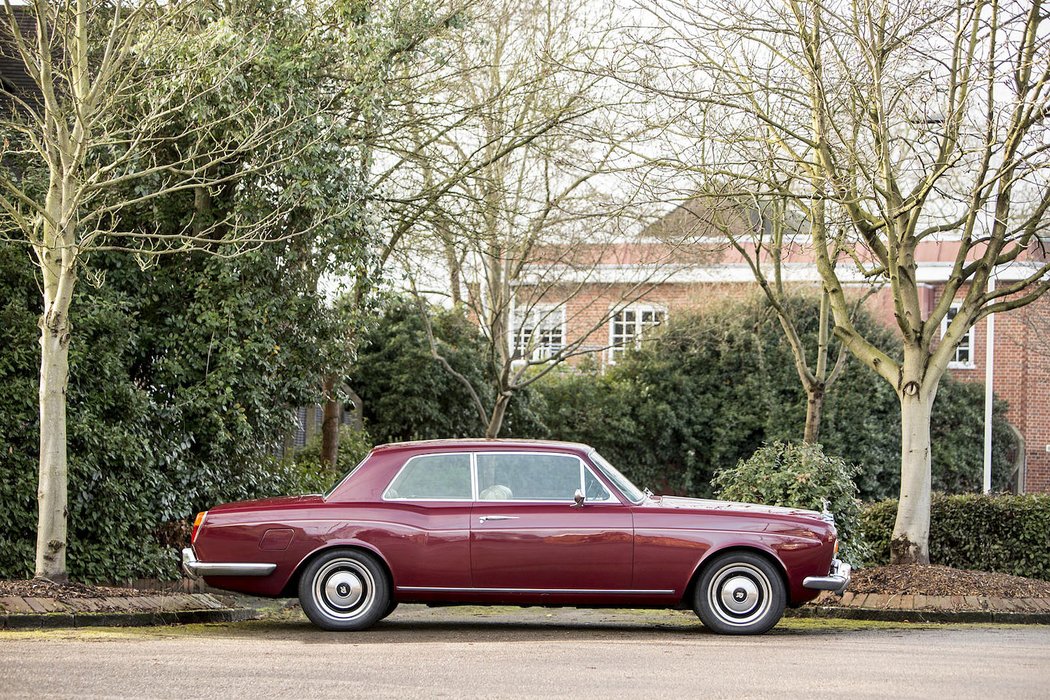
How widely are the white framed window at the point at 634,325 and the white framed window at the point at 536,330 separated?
1283mm

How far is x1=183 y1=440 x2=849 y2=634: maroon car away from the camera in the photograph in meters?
10.1

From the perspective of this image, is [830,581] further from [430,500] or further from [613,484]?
[430,500]

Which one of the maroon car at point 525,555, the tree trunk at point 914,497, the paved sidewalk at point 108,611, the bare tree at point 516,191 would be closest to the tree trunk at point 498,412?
the bare tree at point 516,191

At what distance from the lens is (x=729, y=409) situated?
96.6 feet

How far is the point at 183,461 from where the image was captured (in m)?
14.4

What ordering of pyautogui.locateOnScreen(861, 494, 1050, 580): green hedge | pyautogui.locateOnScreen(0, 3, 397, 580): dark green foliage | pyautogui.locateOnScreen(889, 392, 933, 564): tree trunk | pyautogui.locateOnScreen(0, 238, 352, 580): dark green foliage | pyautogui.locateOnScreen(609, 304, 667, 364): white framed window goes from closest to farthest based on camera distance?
pyautogui.locateOnScreen(0, 238, 352, 580): dark green foliage < pyautogui.locateOnScreen(0, 3, 397, 580): dark green foliage < pyautogui.locateOnScreen(889, 392, 933, 564): tree trunk < pyautogui.locateOnScreen(861, 494, 1050, 580): green hedge < pyautogui.locateOnScreen(609, 304, 667, 364): white framed window

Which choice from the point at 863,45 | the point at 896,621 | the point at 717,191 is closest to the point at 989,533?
the point at 896,621

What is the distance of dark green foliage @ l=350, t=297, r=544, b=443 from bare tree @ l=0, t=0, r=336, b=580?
8.87 meters

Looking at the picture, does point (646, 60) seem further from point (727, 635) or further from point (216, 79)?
point (727, 635)

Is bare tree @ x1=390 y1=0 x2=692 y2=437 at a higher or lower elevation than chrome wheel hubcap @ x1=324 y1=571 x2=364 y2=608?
higher

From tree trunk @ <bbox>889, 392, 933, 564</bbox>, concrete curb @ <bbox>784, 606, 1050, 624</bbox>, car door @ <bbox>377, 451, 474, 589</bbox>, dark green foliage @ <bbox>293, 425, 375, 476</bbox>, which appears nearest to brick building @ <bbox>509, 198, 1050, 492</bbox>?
dark green foliage @ <bbox>293, 425, 375, 476</bbox>

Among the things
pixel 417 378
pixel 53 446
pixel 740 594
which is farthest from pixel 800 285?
pixel 53 446

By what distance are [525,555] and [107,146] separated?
7391 millimetres

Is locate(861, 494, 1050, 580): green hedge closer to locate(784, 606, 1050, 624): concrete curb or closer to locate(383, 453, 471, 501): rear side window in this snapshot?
locate(784, 606, 1050, 624): concrete curb
